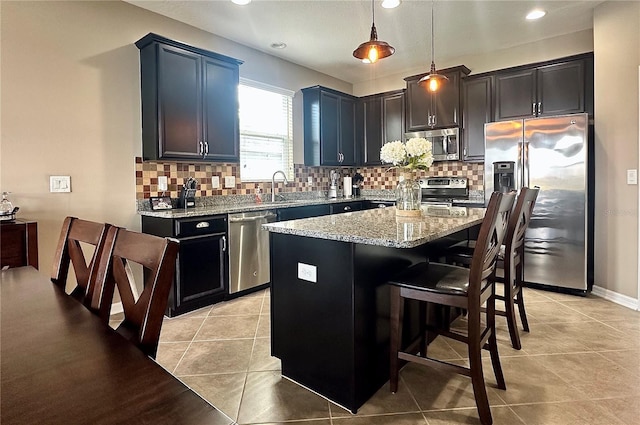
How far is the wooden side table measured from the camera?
2258 mm

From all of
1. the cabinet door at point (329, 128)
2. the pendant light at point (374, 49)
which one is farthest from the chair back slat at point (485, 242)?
the cabinet door at point (329, 128)

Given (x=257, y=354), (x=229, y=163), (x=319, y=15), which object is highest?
(x=319, y=15)

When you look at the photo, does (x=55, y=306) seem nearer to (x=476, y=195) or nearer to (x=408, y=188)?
(x=408, y=188)

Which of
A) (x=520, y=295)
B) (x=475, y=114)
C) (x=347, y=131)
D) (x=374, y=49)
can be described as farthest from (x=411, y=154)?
(x=347, y=131)

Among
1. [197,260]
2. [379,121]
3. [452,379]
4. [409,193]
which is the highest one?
[379,121]

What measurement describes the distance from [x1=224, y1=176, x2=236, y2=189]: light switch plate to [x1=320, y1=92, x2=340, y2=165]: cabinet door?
1.39 meters

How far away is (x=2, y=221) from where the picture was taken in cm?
236

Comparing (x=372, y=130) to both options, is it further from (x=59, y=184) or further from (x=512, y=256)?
(x=59, y=184)

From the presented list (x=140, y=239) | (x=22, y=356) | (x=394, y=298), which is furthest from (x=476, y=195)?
(x=22, y=356)

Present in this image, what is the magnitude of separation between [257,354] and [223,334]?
0.46 metres

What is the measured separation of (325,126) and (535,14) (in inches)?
105

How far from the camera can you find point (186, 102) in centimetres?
344

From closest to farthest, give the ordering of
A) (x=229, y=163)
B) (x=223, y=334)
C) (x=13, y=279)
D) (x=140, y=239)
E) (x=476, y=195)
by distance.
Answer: (x=140, y=239)
(x=13, y=279)
(x=223, y=334)
(x=229, y=163)
(x=476, y=195)

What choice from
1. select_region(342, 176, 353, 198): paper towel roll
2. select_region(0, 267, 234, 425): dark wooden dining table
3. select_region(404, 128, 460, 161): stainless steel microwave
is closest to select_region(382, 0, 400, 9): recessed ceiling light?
select_region(404, 128, 460, 161): stainless steel microwave
